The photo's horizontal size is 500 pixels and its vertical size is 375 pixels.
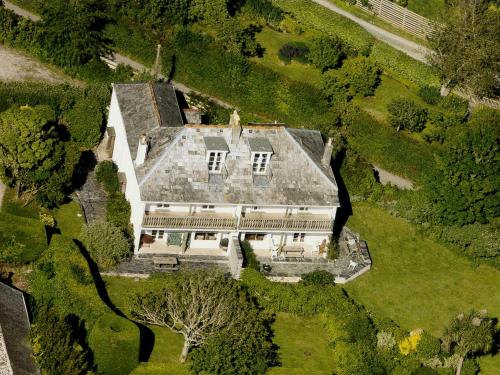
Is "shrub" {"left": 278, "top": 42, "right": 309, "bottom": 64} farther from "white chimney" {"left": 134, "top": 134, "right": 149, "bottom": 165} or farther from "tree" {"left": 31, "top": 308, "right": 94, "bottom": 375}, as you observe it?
"tree" {"left": 31, "top": 308, "right": 94, "bottom": 375}

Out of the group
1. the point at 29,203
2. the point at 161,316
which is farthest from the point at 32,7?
the point at 161,316

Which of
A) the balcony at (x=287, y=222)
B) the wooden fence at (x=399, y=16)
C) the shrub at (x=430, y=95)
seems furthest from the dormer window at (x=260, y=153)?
the wooden fence at (x=399, y=16)

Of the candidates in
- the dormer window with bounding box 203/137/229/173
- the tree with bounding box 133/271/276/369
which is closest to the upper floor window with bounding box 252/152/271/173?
the dormer window with bounding box 203/137/229/173

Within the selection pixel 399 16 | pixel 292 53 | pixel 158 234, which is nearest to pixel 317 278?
pixel 158 234

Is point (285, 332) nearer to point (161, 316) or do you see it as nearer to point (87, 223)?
point (161, 316)

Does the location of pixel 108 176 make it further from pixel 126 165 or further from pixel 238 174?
pixel 238 174
